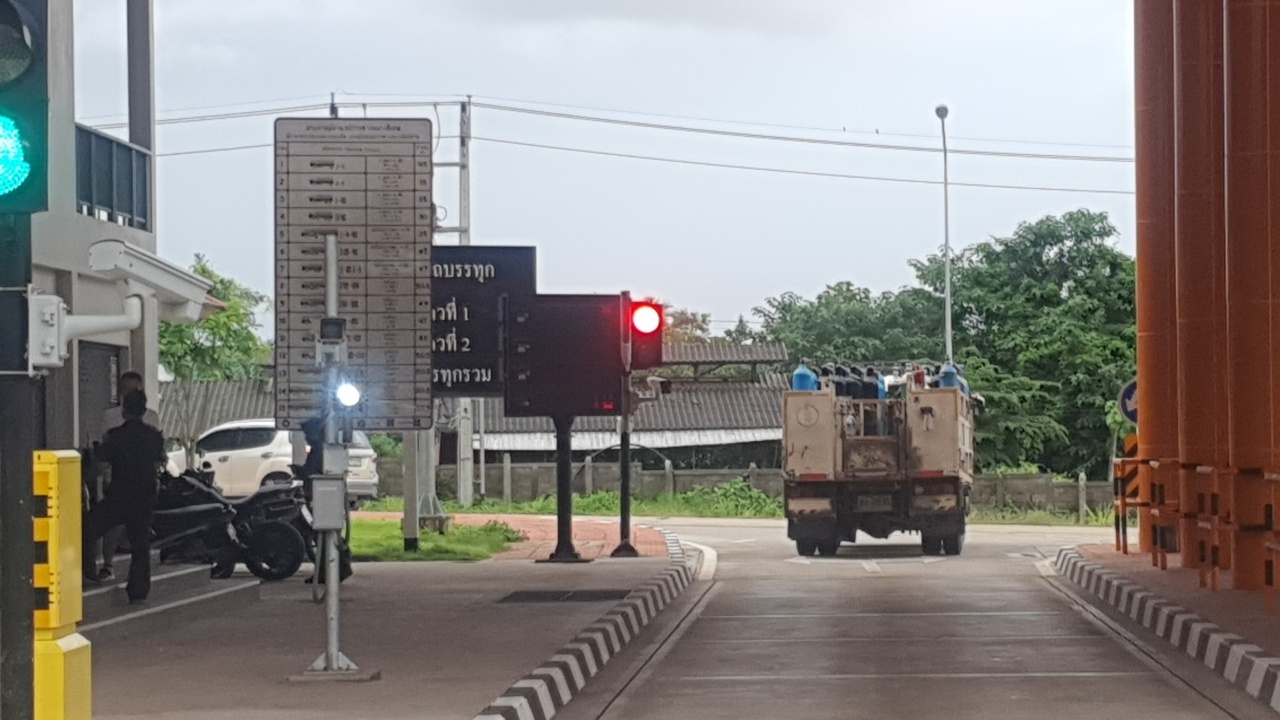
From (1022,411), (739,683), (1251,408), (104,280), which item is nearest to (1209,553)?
(1251,408)

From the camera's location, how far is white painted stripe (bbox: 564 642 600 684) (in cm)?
1262

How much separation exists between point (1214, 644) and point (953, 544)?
12759 mm

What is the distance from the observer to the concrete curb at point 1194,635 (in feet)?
36.5

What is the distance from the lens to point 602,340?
23062 millimetres

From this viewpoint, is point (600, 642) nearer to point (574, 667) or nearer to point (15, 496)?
point (574, 667)

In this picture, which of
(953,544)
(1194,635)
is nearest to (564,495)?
(953,544)

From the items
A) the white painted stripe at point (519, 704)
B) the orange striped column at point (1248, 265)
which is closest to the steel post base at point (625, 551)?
the orange striped column at point (1248, 265)

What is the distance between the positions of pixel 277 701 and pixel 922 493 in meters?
15.3

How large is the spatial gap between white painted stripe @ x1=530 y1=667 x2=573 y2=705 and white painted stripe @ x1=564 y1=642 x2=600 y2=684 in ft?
3.03

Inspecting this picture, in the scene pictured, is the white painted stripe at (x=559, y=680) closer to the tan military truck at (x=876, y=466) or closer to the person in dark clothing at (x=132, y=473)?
the person in dark clothing at (x=132, y=473)

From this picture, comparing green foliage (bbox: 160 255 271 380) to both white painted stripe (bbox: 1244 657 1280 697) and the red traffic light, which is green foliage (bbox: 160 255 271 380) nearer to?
the red traffic light

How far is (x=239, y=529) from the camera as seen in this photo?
18.8m

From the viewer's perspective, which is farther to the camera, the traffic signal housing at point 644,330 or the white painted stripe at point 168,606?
the traffic signal housing at point 644,330

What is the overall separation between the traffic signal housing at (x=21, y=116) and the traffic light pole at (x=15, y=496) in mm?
197
